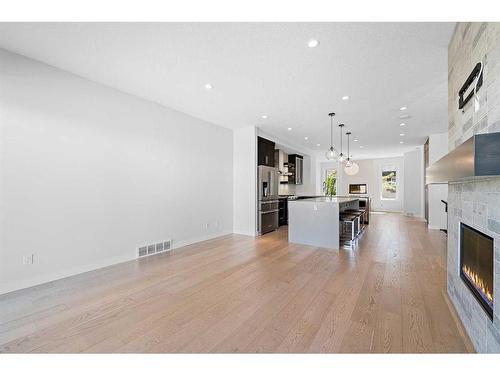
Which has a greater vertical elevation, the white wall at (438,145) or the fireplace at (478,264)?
the white wall at (438,145)

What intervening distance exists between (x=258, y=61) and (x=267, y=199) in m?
3.80

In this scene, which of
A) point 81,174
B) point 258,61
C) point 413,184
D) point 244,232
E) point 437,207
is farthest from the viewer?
point 413,184

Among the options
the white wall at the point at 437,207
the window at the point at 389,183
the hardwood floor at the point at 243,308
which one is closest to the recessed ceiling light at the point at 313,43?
the hardwood floor at the point at 243,308

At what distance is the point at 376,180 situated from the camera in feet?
36.7

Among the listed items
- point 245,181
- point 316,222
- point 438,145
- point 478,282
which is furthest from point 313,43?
point 438,145

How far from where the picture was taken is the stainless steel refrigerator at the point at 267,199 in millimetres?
5773

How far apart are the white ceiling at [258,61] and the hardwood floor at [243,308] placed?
2680mm

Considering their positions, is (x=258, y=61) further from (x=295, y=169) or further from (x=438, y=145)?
(x=438, y=145)

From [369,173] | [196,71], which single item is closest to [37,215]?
[196,71]

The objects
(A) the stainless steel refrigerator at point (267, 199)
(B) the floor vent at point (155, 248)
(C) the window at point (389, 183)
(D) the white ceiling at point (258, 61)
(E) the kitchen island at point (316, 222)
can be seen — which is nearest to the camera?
(D) the white ceiling at point (258, 61)

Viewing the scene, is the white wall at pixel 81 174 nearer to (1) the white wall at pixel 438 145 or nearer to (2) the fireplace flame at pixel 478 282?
(2) the fireplace flame at pixel 478 282

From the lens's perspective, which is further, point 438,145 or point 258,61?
point 438,145

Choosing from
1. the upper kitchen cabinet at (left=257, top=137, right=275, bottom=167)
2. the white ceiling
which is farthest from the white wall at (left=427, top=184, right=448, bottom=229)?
the upper kitchen cabinet at (left=257, top=137, right=275, bottom=167)

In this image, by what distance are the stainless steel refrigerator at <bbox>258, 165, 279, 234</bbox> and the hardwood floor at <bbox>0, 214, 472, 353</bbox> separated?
2122 millimetres
